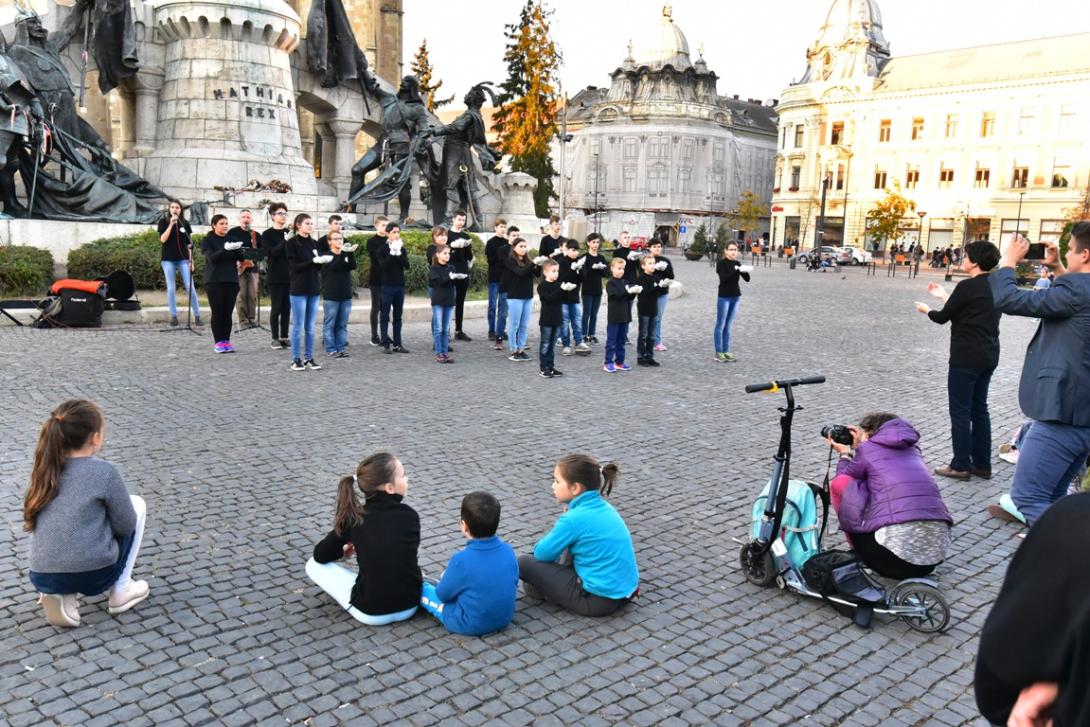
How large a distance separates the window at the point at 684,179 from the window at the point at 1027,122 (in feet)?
97.2

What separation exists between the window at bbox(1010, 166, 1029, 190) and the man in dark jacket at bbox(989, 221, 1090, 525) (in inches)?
2589

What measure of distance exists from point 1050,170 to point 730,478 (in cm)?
6545

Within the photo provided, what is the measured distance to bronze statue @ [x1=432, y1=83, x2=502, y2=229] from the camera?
22516mm

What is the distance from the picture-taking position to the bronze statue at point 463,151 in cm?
2252

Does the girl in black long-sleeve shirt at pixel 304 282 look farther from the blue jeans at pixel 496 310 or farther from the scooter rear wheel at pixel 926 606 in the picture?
the scooter rear wheel at pixel 926 606

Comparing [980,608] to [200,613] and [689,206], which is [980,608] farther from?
[689,206]

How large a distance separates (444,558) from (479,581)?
105 cm

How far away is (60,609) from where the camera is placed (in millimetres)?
4109

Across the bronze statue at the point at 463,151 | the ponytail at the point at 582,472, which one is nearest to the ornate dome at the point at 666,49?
the bronze statue at the point at 463,151

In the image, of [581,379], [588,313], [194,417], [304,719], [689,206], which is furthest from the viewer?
[689,206]

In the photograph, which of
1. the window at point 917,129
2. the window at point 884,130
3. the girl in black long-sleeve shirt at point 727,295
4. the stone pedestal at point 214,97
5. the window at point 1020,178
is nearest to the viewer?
the girl in black long-sleeve shirt at point 727,295

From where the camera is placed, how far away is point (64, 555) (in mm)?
4020

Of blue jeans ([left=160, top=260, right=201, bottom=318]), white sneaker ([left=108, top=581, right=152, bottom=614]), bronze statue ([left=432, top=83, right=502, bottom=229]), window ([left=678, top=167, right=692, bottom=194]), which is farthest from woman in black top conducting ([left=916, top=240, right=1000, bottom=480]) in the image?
window ([left=678, top=167, right=692, bottom=194])

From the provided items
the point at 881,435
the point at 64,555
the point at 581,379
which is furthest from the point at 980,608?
the point at 581,379
